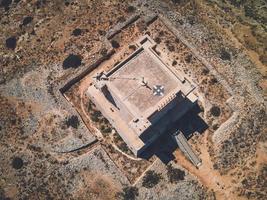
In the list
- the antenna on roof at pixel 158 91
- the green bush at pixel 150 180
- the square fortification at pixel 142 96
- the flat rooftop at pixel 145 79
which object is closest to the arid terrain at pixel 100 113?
the green bush at pixel 150 180

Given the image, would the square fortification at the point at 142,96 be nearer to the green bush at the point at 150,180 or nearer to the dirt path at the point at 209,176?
the green bush at the point at 150,180

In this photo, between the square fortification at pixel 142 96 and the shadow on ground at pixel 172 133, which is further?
the shadow on ground at pixel 172 133

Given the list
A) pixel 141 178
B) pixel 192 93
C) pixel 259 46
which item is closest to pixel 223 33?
pixel 259 46

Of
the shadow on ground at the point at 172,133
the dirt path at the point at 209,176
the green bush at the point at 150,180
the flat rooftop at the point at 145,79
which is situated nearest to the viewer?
the flat rooftop at the point at 145,79

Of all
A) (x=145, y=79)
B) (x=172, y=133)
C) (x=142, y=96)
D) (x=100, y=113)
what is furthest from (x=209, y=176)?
(x=100, y=113)

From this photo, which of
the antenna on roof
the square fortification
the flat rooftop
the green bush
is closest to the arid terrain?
the green bush

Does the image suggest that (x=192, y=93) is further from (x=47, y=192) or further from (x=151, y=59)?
(x=47, y=192)

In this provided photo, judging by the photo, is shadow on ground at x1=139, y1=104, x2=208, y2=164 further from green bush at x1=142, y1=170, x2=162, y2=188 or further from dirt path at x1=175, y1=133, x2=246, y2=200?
green bush at x1=142, y1=170, x2=162, y2=188
